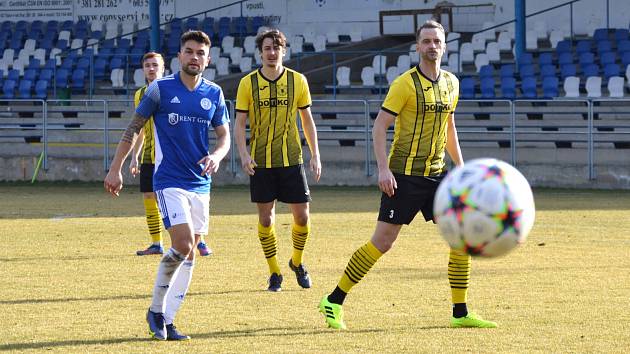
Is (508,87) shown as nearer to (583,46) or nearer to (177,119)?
(583,46)

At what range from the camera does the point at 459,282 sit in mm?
8445

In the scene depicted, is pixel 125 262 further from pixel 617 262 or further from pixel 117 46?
pixel 117 46

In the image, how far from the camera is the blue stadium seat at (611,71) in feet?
85.9

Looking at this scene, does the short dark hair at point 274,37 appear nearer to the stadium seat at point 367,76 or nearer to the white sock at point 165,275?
the white sock at point 165,275

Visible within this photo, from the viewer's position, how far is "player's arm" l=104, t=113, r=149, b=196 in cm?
778

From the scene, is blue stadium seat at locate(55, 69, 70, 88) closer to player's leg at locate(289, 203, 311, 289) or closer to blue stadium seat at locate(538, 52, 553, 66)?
blue stadium seat at locate(538, 52, 553, 66)

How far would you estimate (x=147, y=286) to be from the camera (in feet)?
34.7

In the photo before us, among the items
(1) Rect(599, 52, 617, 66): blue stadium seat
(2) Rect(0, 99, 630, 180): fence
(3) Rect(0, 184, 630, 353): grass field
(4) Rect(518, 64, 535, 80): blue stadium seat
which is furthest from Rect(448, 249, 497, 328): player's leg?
(1) Rect(599, 52, 617, 66): blue stadium seat

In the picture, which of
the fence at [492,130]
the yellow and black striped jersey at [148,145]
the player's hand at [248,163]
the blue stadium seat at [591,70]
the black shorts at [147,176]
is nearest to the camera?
the player's hand at [248,163]

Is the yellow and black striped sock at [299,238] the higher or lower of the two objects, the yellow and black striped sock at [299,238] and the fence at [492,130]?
the lower

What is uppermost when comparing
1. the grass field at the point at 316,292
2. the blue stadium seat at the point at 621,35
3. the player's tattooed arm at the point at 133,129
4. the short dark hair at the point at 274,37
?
the blue stadium seat at the point at 621,35

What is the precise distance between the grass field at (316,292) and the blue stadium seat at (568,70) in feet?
31.0

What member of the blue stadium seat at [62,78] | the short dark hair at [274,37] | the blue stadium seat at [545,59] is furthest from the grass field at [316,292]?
the blue stadium seat at [62,78]

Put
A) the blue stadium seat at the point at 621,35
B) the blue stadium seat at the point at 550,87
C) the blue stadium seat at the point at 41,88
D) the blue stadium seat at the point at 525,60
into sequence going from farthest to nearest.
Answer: the blue stadium seat at the point at 41,88 → the blue stadium seat at the point at 621,35 → the blue stadium seat at the point at 525,60 → the blue stadium seat at the point at 550,87
